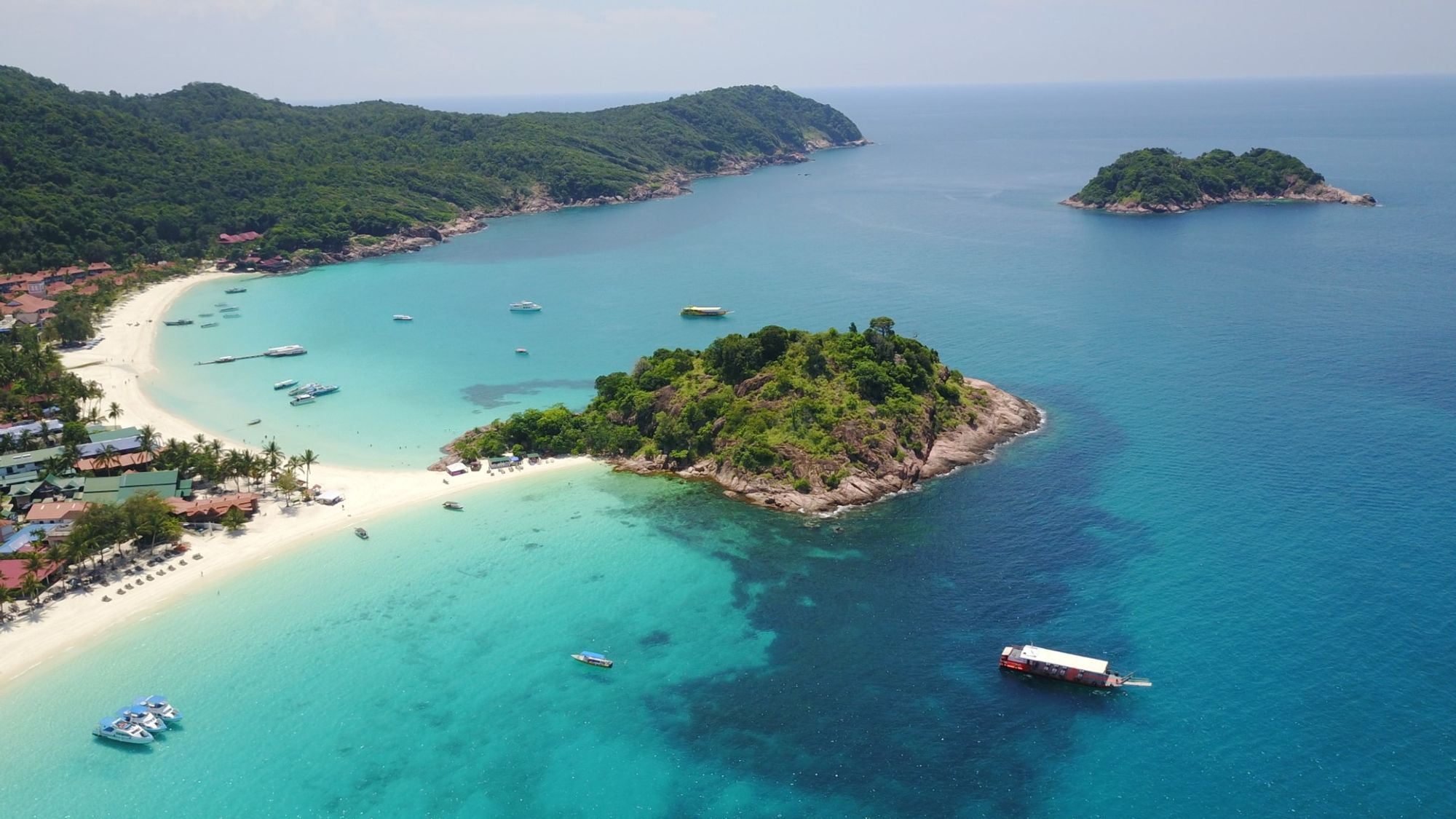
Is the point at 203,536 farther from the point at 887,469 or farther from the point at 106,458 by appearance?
the point at 887,469

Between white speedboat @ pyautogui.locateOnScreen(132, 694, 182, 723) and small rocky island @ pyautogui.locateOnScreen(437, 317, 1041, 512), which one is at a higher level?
small rocky island @ pyautogui.locateOnScreen(437, 317, 1041, 512)

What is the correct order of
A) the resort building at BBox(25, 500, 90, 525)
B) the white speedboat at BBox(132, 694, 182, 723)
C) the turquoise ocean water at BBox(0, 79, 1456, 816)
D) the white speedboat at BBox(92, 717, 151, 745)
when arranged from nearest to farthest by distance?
the turquoise ocean water at BBox(0, 79, 1456, 816) < the white speedboat at BBox(92, 717, 151, 745) < the white speedboat at BBox(132, 694, 182, 723) < the resort building at BBox(25, 500, 90, 525)

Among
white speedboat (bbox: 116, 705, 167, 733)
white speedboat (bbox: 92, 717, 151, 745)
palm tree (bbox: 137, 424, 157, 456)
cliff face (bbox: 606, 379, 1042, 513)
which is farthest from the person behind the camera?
palm tree (bbox: 137, 424, 157, 456)

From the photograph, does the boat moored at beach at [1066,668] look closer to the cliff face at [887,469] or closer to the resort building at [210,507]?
the cliff face at [887,469]

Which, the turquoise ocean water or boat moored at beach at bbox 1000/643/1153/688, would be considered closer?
the turquoise ocean water

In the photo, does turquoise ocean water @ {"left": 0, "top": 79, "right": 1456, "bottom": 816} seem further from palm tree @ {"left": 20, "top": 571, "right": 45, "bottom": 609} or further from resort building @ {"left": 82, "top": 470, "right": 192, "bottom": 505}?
resort building @ {"left": 82, "top": 470, "right": 192, "bottom": 505}

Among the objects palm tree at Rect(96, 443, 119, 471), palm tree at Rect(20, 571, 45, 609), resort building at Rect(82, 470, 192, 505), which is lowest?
palm tree at Rect(20, 571, 45, 609)

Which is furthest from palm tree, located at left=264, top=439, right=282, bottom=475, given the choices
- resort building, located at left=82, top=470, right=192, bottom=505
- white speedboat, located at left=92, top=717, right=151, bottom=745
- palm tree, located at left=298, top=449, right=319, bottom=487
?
white speedboat, located at left=92, top=717, right=151, bottom=745
